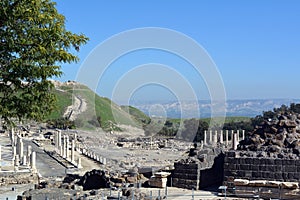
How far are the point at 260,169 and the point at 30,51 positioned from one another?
10.3 meters

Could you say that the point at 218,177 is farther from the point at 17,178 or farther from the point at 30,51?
the point at 17,178

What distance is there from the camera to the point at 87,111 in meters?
134

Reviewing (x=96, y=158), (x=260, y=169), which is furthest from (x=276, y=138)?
(x=96, y=158)

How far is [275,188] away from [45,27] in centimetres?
1001

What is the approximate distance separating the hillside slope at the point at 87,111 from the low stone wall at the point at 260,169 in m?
93.1

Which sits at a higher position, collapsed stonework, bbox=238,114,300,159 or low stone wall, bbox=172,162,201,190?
collapsed stonework, bbox=238,114,300,159

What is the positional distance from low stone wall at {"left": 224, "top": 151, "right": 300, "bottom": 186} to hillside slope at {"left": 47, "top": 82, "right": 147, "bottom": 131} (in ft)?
305

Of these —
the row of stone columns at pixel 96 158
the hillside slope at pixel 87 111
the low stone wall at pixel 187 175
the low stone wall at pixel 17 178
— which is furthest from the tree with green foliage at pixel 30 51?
the hillside slope at pixel 87 111

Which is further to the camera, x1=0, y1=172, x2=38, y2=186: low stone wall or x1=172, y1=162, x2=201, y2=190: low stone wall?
x1=0, y1=172, x2=38, y2=186: low stone wall

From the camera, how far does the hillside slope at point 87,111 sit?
121 m

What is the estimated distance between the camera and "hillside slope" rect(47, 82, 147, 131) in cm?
12094

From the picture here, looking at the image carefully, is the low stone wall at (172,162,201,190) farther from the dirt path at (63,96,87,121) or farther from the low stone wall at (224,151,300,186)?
the dirt path at (63,96,87,121)

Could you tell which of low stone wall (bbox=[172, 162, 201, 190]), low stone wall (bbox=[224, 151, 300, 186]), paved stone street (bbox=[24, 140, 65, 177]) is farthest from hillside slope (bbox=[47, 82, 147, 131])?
low stone wall (bbox=[224, 151, 300, 186])

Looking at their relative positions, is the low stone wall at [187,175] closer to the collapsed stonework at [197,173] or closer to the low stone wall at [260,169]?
the collapsed stonework at [197,173]
